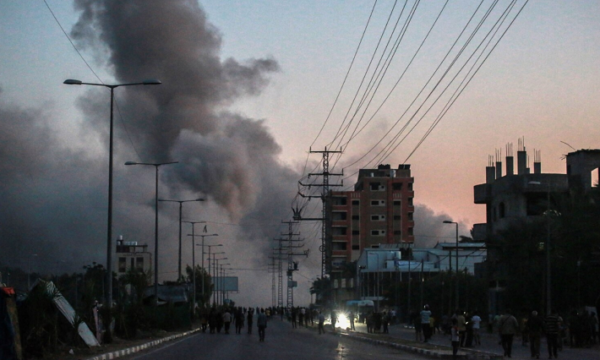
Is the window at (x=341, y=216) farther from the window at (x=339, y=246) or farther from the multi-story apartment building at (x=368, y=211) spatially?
the window at (x=339, y=246)

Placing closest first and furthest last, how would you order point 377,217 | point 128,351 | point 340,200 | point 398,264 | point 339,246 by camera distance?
point 128,351
point 398,264
point 340,200
point 377,217
point 339,246

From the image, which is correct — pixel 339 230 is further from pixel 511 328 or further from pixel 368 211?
pixel 511 328

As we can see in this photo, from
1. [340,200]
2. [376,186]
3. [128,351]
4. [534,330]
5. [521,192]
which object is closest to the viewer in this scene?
[534,330]

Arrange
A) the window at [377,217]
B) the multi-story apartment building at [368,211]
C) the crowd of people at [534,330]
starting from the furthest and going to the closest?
the window at [377,217] < the multi-story apartment building at [368,211] < the crowd of people at [534,330]

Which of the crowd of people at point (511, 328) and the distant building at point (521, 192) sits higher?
the distant building at point (521, 192)

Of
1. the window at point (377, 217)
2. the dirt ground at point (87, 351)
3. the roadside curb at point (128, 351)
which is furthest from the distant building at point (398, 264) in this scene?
the dirt ground at point (87, 351)

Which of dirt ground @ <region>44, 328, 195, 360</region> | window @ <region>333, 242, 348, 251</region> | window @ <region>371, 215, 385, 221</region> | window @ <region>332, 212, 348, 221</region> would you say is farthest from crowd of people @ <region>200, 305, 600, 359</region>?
window @ <region>371, 215, 385, 221</region>

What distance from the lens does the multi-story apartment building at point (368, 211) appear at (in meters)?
159

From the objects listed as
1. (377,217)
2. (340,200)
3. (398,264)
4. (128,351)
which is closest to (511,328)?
(128,351)

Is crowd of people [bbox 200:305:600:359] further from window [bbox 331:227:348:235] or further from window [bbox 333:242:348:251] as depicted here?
window [bbox 333:242:348:251]

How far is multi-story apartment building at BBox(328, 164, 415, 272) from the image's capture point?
520 feet

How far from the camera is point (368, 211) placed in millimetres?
159000

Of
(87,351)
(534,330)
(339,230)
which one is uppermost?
(339,230)

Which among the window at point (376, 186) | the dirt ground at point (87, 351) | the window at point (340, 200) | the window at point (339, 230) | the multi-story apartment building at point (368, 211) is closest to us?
the dirt ground at point (87, 351)
